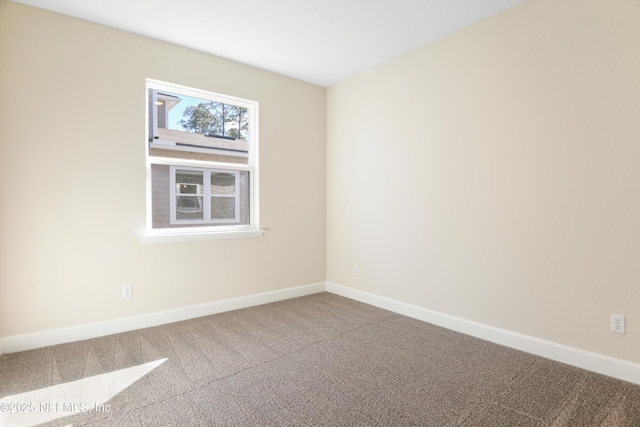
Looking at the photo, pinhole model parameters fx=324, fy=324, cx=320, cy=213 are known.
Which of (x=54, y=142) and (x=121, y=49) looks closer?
(x=54, y=142)

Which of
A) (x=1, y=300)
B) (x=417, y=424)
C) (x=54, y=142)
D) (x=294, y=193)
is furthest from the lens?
(x=294, y=193)

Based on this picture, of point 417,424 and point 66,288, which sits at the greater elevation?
point 66,288

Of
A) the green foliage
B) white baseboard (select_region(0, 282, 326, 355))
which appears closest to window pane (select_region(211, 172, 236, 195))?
the green foliage

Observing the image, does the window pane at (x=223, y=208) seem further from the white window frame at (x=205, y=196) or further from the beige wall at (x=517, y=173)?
the beige wall at (x=517, y=173)

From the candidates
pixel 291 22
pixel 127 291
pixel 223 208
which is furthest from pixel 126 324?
pixel 291 22

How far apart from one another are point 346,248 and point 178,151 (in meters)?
2.22

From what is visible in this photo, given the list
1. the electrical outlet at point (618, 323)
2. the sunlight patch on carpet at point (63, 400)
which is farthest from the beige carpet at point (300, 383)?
the electrical outlet at point (618, 323)

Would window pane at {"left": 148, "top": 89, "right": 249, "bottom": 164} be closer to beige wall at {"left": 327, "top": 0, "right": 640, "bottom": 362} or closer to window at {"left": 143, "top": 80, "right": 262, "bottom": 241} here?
window at {"left": 143, "top": 80, "right": 262, "bottom": 241}

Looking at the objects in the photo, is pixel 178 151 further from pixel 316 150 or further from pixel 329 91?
pixel 329 91

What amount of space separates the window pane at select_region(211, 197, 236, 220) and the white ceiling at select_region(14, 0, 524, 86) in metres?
1.52

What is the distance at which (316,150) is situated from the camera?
167 inches

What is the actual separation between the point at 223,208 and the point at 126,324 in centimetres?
143

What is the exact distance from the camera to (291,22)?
9.04ft

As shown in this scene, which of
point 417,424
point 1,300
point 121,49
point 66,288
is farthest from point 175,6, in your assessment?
point 417,424
